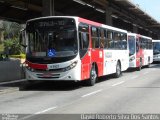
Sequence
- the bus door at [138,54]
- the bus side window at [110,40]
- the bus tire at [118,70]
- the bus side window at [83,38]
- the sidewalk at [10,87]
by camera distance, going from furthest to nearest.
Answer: the bus door at [138,54], the bus tire at [118,70], the bus side window at [110,40], the bus side window at [83,38], the sidewalk at [10,87]

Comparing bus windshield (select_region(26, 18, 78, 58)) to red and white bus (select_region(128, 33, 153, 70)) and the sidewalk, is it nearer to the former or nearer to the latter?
the sidewalk

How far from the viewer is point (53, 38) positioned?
18453mm

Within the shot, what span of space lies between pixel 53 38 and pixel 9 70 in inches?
191

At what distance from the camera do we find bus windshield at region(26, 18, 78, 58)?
18281mm

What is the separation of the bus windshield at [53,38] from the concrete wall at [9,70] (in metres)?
3.29

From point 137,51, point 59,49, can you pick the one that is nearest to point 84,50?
point 59,49

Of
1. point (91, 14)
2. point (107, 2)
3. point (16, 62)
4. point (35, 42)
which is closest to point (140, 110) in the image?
point (35, 42)

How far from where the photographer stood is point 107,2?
39.4 m

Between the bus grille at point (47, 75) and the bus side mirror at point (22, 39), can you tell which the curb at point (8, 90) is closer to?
the bus grille at point (47, 75)

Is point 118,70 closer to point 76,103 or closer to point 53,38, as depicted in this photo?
point 53,38

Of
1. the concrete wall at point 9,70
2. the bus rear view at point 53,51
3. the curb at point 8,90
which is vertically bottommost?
the curb at point 8,90

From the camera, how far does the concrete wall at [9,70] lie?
21.7m

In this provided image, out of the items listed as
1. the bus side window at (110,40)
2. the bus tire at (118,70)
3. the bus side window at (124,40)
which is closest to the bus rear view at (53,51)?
the bus side window at (110,40)

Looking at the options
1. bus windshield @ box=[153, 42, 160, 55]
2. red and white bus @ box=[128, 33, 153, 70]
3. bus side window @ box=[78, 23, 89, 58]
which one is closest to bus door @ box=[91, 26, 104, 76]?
bus side window @ box=[78, 23, 89, 58]
